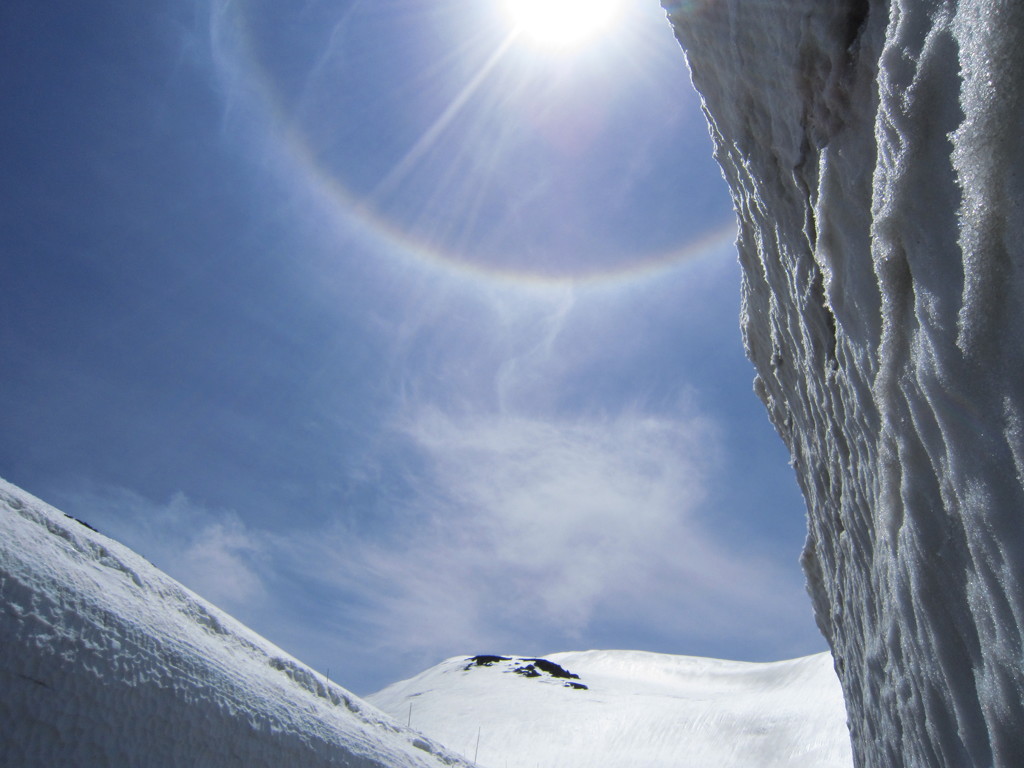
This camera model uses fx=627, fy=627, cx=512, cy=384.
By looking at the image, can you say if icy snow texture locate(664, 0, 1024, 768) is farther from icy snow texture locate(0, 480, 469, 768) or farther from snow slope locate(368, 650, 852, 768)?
snow slope locate(368, 650, 852, 768)

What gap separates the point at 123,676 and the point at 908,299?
2929 millimetres

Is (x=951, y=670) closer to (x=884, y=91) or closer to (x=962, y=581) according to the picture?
(x=962, y=581)

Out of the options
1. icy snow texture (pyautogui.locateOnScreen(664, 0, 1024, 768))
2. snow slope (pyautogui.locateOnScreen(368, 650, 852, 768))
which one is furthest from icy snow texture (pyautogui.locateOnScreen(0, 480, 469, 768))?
snow slope (pyautogui.locateOnScreen(368, 650, 852, 768))

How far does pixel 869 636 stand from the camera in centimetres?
419

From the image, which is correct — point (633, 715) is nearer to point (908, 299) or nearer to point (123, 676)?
point (123, 676)

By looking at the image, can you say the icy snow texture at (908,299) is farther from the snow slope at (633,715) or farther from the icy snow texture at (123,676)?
the snow slope at (633,715)

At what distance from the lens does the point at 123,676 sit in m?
2.17

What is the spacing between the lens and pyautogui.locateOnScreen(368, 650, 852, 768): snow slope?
22688 mm

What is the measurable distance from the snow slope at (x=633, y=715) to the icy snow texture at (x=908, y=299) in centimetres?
1958

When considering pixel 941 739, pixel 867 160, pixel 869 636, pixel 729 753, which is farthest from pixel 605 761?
pixel 867 160

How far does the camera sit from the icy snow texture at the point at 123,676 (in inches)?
77.4

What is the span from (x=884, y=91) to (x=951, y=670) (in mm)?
1960

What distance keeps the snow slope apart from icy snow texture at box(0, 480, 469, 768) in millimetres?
19210

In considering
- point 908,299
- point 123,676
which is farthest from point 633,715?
point 908,299
